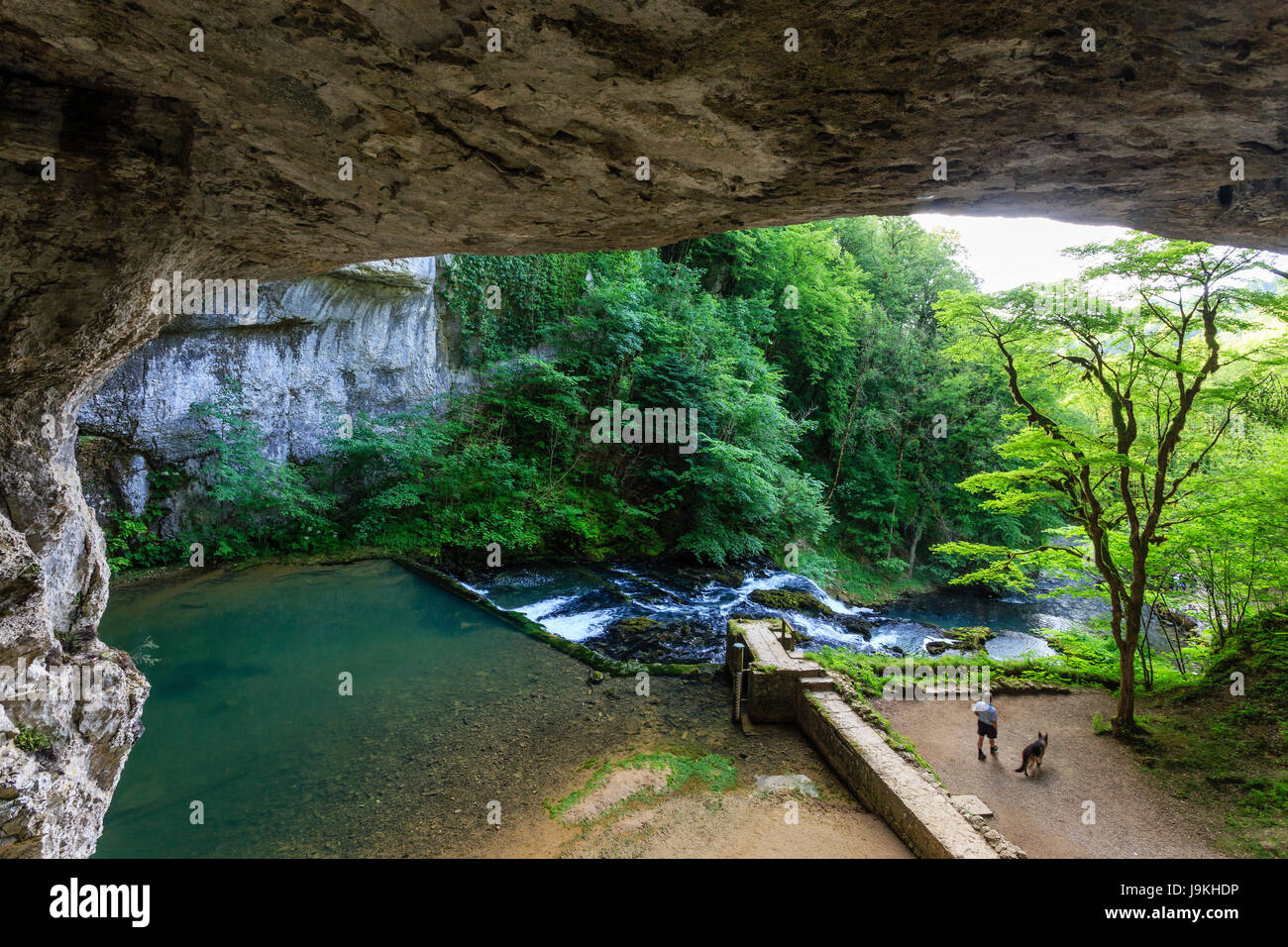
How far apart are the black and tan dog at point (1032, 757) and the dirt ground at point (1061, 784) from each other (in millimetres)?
84

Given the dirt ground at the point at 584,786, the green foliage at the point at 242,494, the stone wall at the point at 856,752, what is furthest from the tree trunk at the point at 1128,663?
the green foliage at the point at 242,494

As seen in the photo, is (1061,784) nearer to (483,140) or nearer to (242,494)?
(483,140)

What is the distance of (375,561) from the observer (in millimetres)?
13672

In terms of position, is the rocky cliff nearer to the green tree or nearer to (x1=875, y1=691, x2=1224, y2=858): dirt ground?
the green tree

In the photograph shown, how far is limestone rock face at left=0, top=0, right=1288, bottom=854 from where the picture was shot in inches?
105

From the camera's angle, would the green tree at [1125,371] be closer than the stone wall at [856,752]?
No

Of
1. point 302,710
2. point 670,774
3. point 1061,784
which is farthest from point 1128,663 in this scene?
point 302,710

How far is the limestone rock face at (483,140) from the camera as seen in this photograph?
2.67 meters

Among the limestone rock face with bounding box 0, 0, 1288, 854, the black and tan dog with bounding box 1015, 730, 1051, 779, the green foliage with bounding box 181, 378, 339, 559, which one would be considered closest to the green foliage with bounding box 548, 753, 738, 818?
the black and tan dog with bounding box 1015, 730, 1051, 779

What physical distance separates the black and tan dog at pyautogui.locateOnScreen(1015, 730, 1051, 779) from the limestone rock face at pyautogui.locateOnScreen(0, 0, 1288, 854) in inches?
228

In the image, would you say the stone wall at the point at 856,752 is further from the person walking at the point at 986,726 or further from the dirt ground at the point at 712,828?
the person walking at the point at 986,726

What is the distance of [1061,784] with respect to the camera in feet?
22.8

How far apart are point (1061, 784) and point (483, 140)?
9.02m

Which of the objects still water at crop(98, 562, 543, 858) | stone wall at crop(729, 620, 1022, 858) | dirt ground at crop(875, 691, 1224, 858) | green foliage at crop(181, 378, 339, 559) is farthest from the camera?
green foliage at crop(181, 378, 339, 559)
